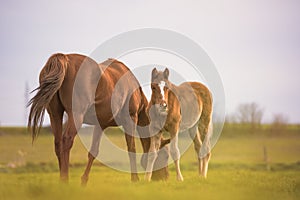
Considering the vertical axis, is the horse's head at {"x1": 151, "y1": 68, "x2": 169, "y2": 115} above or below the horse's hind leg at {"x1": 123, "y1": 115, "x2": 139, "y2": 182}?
above

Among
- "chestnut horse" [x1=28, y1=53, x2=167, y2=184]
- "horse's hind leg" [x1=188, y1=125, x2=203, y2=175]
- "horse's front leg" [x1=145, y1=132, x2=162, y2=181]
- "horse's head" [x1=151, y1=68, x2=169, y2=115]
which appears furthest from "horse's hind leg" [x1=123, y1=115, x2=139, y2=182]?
"horse's hind leg" [x1=188, y1=125, x2=203, y2=175]

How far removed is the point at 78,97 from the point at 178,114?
386 centimetres

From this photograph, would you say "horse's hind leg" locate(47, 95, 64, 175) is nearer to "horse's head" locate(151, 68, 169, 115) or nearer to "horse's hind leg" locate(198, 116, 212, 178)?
"horse's head" locate(151, 68, 169, 115)

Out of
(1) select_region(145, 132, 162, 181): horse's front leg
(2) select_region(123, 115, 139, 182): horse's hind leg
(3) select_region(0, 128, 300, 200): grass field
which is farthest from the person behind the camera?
(1) select_region(145, 132, 162, 181): horse's front leg

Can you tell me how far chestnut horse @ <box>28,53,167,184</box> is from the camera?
793 centimetres

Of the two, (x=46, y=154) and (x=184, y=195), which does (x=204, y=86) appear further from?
(x=46, y=154)

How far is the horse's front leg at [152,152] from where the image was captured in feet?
34.9

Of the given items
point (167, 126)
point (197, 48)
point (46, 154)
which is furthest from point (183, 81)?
point (46, 154)

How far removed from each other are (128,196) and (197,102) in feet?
25.2

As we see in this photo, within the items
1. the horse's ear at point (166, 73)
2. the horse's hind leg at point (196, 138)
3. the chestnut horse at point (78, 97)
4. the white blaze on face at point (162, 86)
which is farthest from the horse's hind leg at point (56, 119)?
the horse's hind leg at point (196, 138)

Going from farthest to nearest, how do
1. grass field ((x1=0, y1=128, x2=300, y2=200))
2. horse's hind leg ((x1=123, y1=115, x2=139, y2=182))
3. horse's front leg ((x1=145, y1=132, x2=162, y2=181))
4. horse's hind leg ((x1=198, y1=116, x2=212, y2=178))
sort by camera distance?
horse's hind leg ((x1=198, y1=116, x2=212, y2=178)) → horse's front leg ((x1=145, y1=132, x2=162, y2=181)) → horse's hind leg ((x1=123, y1=115, x2=139, y2=182)) → grass field ((x1=0, y1=128, x2=300, y2=200))

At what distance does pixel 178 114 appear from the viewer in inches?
447

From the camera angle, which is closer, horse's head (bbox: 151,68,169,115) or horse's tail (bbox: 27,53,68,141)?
horse's tail (bbox: 27,53,68,141)

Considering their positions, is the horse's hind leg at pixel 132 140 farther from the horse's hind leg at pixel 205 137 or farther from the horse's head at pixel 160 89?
the horse's hind leg at pixel 205 137
